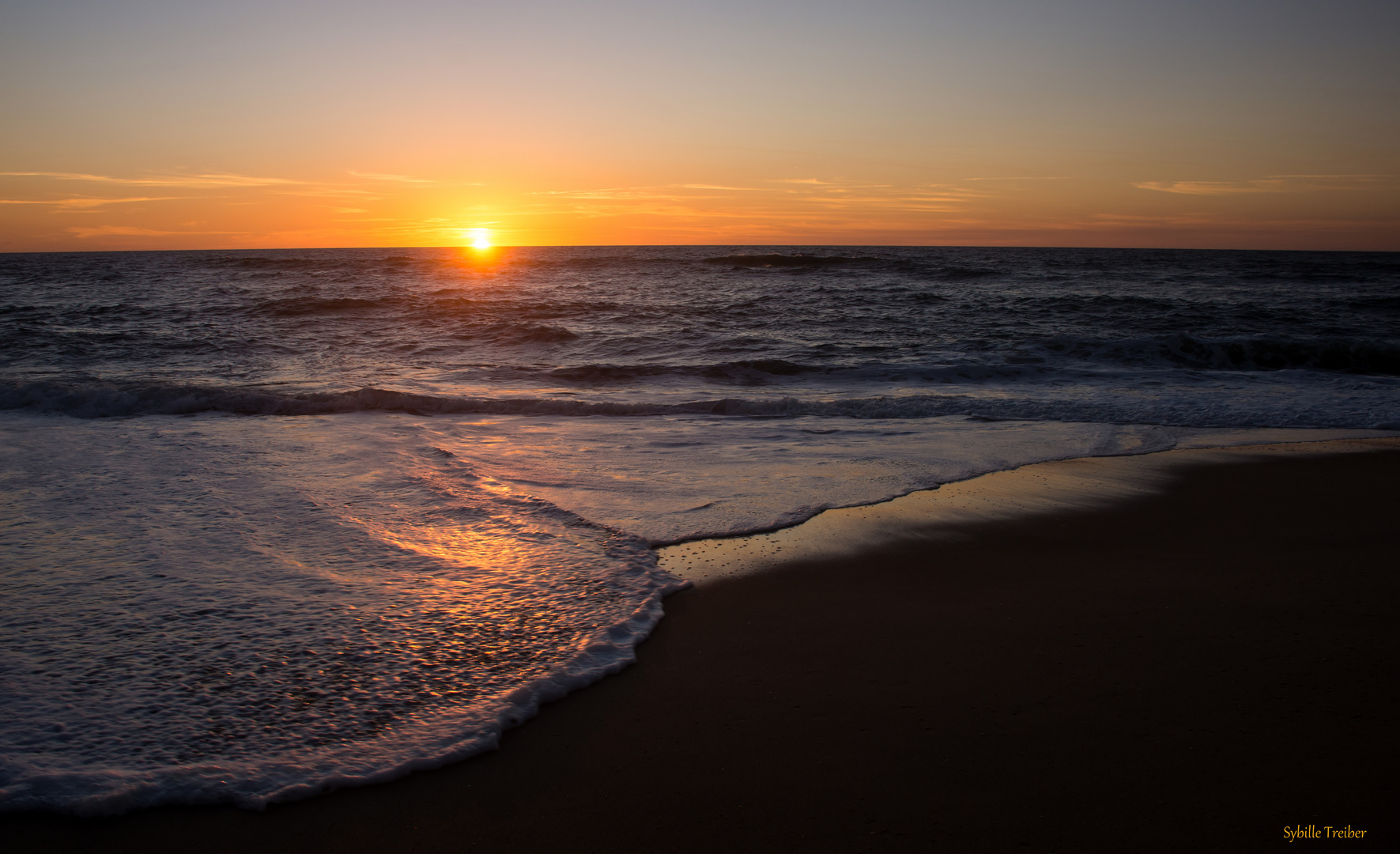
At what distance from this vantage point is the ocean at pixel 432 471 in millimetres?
2416

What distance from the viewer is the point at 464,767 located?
7.25 ft

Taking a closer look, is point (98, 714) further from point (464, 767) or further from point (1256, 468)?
point (1256, 468)

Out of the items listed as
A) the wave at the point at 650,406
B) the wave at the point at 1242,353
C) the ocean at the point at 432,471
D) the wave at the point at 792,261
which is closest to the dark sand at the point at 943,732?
the ocean at the point at 432,471

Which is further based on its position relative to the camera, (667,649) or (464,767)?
(667,649)

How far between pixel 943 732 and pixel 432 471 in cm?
406

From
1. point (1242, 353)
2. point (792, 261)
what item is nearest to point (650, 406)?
point (1242, 353)

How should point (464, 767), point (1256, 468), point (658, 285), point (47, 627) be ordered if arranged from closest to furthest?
1. point (464, 767)
2. point (47, 627)
3. point (1256, 468)
4. point (658, 285)

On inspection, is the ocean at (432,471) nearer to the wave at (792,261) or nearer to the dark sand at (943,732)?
the dark sand at (943,732)

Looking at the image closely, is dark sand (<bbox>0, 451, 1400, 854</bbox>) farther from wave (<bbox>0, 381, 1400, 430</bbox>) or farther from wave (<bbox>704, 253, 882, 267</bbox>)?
wave (<bbox>704, 253, 882, 267</bbox>)

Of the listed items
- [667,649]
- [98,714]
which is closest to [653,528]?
[667,649]

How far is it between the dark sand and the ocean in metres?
0.19

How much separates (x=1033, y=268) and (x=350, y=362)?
3150 cm

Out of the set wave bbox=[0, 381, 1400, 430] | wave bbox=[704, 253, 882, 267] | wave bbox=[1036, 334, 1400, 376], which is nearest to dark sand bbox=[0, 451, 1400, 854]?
wave bbox=[0, 381, 1400, 430]

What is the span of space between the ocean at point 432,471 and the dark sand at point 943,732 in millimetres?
191
